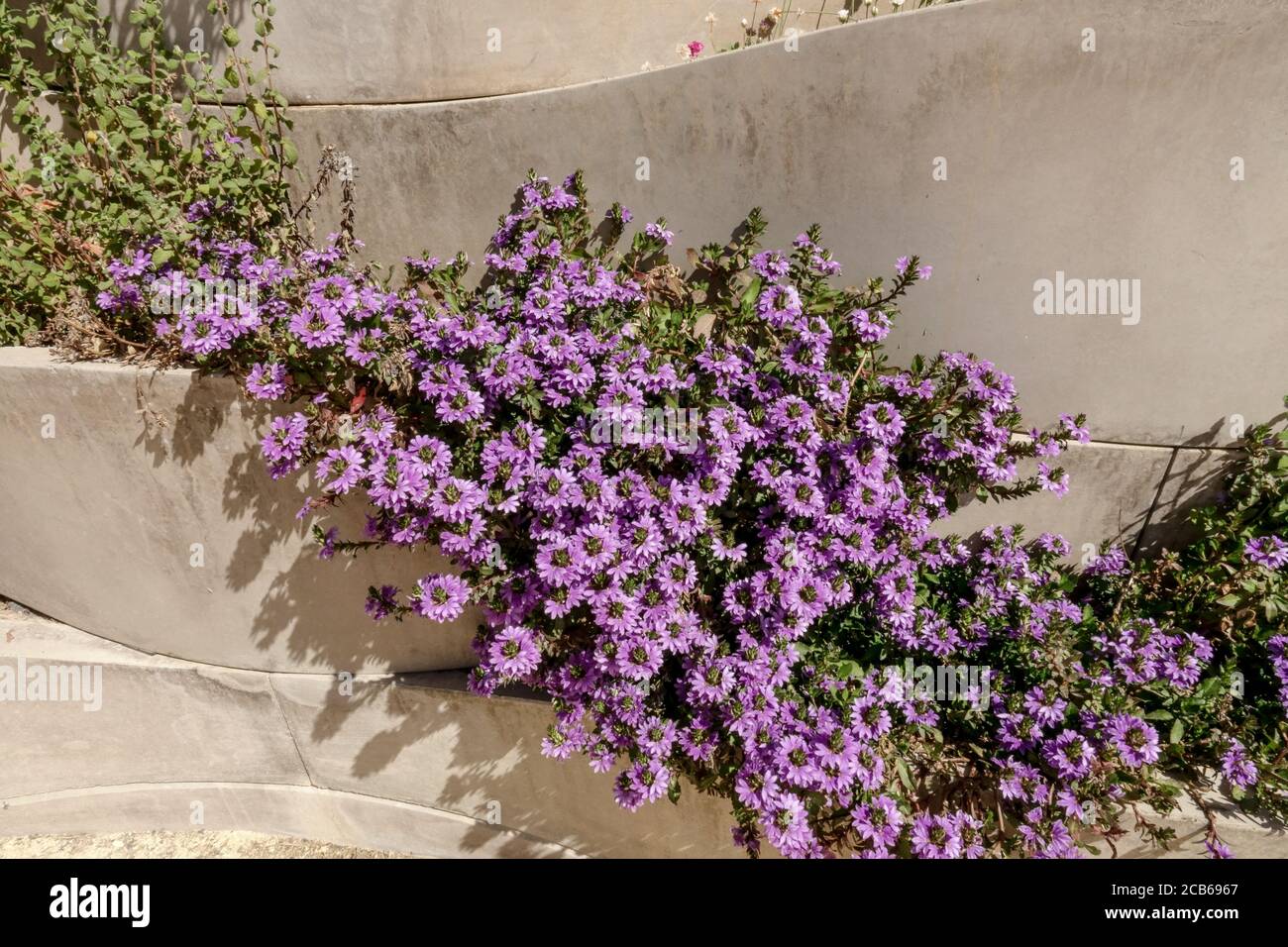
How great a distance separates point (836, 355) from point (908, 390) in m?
0.33

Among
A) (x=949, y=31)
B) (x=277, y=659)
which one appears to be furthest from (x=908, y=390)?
(x=277, y=659)

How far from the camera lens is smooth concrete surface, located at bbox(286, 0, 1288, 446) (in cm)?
252

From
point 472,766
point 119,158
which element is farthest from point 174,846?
point 119,158

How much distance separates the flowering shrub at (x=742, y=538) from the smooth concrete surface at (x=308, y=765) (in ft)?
1.94

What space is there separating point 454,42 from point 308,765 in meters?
3.60

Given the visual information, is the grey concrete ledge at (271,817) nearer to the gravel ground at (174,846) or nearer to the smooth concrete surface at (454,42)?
the gravel ground at (174,846)

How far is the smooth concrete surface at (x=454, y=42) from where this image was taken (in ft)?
10.5

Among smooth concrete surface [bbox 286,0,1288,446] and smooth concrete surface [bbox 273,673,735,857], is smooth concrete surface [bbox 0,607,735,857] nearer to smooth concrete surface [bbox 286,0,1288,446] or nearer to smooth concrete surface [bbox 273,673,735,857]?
smooth concrete surface [bbox 273,673,735,857]

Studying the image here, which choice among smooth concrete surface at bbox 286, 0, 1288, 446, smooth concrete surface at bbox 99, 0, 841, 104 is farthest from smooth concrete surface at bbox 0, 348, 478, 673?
smooth concrete surface at bbox 99, 0, 841, 104

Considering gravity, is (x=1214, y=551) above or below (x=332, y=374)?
below

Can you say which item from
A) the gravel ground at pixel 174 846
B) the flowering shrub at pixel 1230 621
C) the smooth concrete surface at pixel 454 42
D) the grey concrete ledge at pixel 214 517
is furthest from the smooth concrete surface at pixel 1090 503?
the gravel ground at pixel 174 846

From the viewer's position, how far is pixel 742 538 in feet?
9.32
